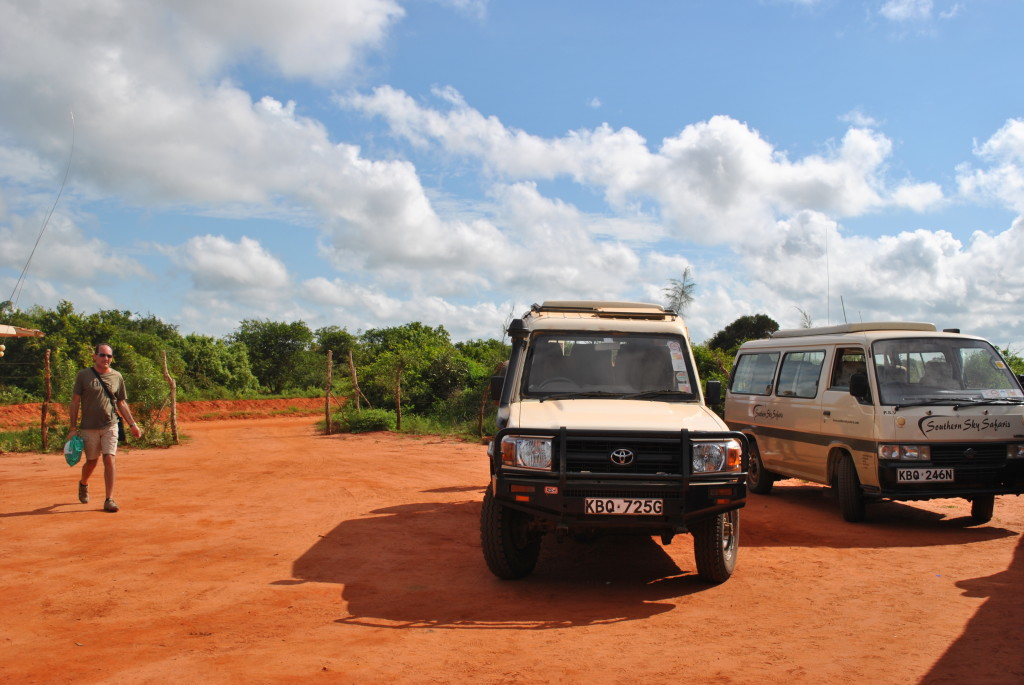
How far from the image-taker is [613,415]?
6281 mm

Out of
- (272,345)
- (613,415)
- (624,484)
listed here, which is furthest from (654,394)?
(272,345)

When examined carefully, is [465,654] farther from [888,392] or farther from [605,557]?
[888,392]

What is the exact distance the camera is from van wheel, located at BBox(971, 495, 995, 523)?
9.02 m

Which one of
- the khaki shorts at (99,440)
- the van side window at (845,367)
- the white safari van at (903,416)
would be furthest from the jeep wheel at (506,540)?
the khaki shorts at (99,440)

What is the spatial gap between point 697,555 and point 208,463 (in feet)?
38.1

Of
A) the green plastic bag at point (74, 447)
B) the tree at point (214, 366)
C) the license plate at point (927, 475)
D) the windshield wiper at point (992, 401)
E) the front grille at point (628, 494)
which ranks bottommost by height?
the license plate at point (927, 475)

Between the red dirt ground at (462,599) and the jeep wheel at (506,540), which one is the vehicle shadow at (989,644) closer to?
the red dirt ground at (462,599)

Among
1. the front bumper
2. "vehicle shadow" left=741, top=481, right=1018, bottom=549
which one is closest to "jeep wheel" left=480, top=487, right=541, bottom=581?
the front bumper

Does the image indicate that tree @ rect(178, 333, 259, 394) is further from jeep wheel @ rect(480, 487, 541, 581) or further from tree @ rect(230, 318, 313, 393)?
jeep wheel @ rect(480, 487, 541, 581)

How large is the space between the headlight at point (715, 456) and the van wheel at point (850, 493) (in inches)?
148

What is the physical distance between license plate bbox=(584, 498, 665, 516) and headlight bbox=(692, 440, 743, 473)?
40cm

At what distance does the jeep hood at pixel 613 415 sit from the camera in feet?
19.8

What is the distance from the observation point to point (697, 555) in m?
6.35

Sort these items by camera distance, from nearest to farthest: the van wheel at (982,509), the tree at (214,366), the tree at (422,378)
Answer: the van wheel at (982,509) → the tree at (422,378) → the tree at (214,366)
